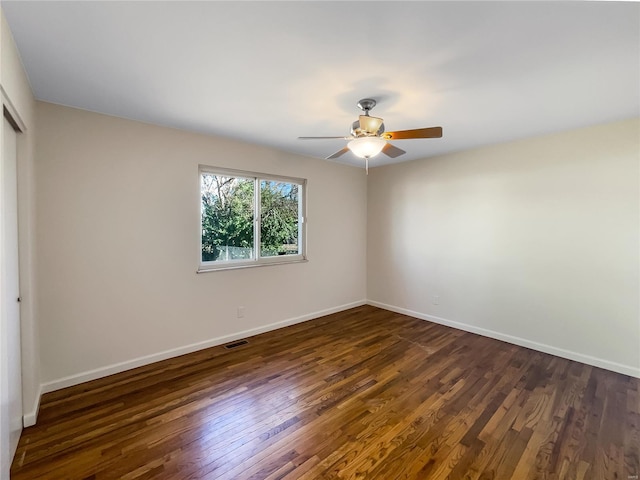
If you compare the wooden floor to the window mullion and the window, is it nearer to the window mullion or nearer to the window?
the window

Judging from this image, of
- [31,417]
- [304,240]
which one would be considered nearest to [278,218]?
[304,240]

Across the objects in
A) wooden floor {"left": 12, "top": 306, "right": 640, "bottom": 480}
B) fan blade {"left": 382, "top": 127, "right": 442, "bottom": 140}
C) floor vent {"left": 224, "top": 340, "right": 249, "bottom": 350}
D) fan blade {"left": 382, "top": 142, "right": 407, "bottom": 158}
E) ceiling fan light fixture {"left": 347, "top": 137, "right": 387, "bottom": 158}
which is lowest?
wooden floor {"left": 12, "top": 306, "right": 640, "bottom": 480}

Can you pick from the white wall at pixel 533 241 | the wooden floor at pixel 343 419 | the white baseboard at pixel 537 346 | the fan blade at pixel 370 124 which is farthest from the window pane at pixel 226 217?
the white baseboard at pixel 537 346

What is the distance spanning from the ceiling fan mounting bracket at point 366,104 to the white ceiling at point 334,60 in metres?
0.06

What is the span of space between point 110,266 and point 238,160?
67.5 inches

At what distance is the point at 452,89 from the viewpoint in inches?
82.8

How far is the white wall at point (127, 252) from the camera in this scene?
2.40 m

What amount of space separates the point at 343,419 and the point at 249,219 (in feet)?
8.05

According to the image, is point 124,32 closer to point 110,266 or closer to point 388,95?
point 388,95

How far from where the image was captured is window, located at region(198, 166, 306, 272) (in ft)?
11.0

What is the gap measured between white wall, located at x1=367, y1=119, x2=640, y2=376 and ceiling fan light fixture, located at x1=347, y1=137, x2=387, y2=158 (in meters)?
2.12

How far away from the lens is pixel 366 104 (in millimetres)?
2295

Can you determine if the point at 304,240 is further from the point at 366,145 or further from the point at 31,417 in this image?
the point at 31,417

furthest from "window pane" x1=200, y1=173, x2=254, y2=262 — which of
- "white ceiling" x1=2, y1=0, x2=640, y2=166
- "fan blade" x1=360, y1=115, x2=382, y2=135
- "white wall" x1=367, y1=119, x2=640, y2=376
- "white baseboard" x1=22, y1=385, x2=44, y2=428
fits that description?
"white wall" x1=367, y1=119, x2=640, y2=376
